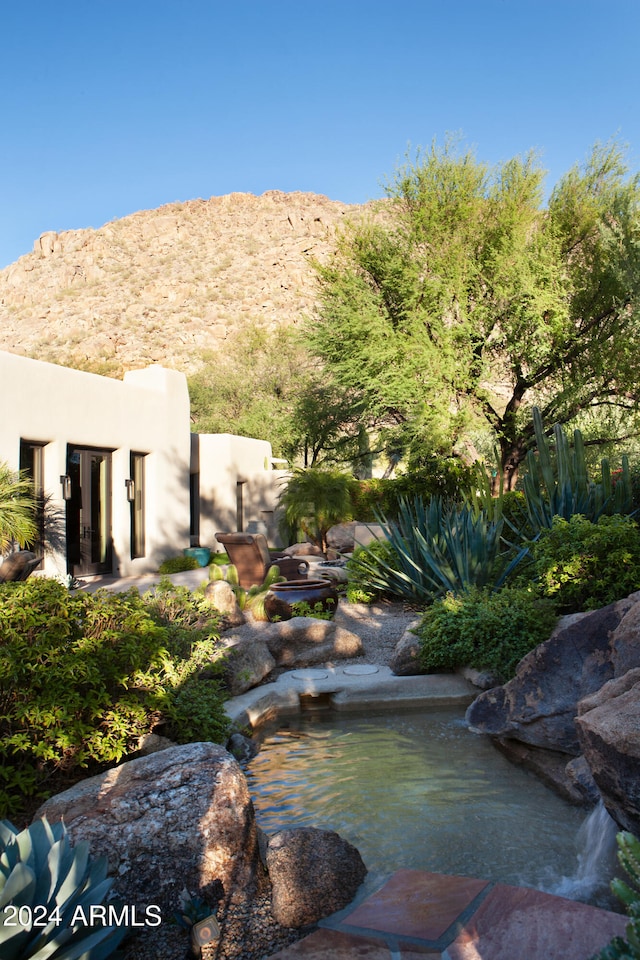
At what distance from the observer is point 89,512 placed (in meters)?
13.6

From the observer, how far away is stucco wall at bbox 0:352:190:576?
11.9 metres

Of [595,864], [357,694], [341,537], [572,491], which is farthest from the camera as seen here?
[341,537]

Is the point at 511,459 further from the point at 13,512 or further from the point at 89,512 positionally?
the point at 13,512

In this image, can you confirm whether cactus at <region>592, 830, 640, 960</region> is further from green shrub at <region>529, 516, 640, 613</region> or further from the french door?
the french door

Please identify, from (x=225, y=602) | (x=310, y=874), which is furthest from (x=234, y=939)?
(x=225, y=602)

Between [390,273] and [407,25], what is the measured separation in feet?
29.0

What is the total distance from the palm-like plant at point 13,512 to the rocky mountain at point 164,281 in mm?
32900

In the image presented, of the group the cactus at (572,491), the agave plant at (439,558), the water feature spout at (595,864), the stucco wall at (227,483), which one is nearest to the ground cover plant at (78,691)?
the water feature spout at (595,864)

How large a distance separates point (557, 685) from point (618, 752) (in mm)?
2254

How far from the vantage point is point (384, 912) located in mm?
2795

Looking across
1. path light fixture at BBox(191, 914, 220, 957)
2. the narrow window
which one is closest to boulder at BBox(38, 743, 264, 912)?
path light fixture at BBox(191, 914, 220, 957)

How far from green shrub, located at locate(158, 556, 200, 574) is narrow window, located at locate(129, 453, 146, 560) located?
25.2 inches

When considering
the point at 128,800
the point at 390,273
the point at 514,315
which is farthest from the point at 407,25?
the point at 128,800

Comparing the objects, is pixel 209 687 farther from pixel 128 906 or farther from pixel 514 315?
pixel 514 315
